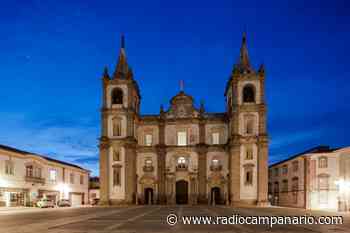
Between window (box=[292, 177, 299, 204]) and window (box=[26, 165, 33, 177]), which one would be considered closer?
window (box=[26, 165, 33, 177])

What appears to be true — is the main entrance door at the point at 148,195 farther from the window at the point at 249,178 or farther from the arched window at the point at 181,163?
the window at the point at 249,178

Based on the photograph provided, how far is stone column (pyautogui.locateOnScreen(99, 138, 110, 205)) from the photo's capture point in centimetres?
5675

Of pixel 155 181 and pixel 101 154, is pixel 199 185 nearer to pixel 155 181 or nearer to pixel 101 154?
pixel 155 181

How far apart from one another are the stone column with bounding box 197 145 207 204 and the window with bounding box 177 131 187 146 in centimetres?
305

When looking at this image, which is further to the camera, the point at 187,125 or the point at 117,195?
the point at 187,125

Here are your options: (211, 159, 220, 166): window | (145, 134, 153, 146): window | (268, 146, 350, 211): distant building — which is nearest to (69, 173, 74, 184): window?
(145, 134, 153, 146): window

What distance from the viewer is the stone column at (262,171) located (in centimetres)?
5388

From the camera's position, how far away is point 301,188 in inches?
2037

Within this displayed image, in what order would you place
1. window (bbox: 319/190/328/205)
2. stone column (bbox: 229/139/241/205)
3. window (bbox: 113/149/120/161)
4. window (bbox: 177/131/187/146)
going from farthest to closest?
window (bbox: 177/131/187/146)
window (bbox: 113/149/120/161)
stone column (bbox: 229/139/241/205)
window (bbox: 319/190/328/205)

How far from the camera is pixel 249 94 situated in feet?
192

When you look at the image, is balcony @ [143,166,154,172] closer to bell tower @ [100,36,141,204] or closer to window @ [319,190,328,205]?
bell tower @ [100,36,141,204]

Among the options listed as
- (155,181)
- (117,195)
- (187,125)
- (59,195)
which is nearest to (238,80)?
(187,125)

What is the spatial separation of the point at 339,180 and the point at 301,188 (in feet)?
25.1

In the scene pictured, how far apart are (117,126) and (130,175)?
26.4 ft
